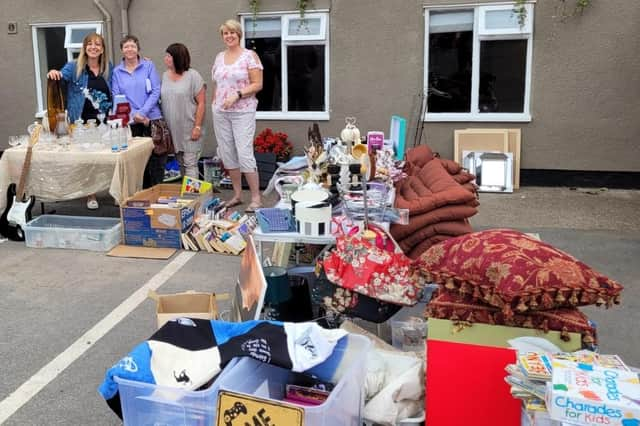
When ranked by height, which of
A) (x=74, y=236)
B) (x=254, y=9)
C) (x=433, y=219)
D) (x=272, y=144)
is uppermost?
(x=254, y=9)

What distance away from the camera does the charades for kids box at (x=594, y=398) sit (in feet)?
6.48

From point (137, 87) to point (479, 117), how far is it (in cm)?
392

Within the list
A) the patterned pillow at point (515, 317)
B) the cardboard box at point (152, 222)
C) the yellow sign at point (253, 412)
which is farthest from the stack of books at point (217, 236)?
the yellow sign at point (253, 412)

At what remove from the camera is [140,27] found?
8.48 meters

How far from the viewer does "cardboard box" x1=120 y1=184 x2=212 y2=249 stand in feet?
18.2

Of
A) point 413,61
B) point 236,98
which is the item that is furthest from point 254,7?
point 236,98

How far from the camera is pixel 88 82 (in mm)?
6270

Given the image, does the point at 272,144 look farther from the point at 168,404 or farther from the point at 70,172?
the point at 168,404

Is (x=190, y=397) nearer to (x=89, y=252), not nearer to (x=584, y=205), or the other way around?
(x=89, y=252)

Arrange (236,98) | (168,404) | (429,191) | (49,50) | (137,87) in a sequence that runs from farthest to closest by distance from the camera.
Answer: (49,50), (137,87), (236,98), (429,191), (168,404)

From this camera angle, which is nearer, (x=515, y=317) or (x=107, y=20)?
(x=515, y=317)

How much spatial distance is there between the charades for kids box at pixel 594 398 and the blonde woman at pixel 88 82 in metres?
5.28

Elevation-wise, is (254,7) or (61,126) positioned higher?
(254,7)

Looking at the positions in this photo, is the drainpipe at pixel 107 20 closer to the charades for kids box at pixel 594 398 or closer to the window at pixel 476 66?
the window at pixel 476 66
